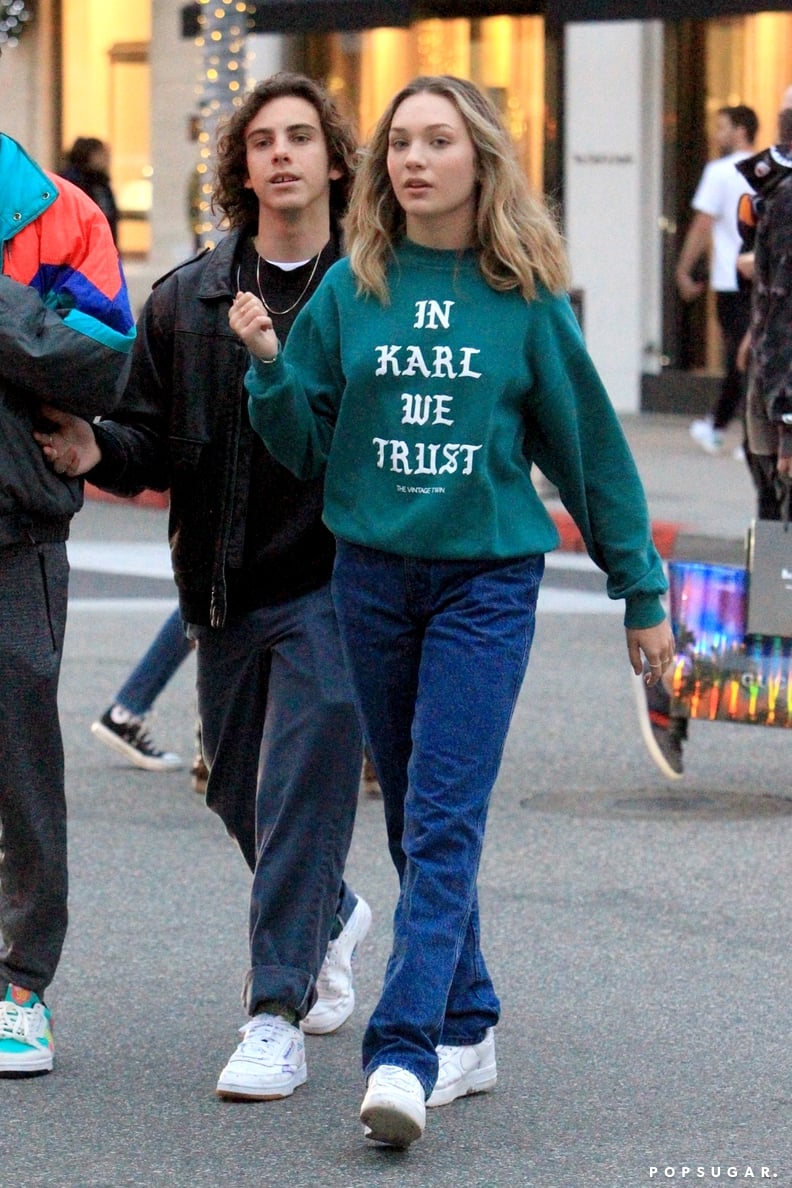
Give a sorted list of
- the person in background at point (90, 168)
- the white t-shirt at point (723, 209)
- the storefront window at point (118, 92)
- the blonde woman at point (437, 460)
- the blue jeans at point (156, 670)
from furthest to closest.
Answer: the storefront window at point (118, 92) < the person in background at point (90, 168) < the white t-shirt at point (723, 209) < the blue jeans at point (156, 670) < the blonde woman at point (437, 460)

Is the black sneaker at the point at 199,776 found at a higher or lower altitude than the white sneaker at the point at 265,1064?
lower

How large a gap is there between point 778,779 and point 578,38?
12400mm

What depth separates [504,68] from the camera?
19.9 m

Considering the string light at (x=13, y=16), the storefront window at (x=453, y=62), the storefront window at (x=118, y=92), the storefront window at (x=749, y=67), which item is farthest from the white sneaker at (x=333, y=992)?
the string light at (x=13, y=16)

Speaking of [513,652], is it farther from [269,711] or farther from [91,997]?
[91,997]

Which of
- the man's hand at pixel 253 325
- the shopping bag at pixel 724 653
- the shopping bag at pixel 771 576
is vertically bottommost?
the shopping bag at pixel 724 653

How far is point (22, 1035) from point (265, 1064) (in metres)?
0.50

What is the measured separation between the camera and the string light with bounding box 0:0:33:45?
22594mm

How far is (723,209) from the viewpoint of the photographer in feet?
50.8

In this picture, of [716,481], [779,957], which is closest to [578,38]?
[716,481]

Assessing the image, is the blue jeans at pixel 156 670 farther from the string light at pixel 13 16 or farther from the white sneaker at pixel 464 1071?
the string light at pixel 13 16

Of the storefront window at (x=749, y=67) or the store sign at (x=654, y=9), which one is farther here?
the storefront window at (x=749, y=67)

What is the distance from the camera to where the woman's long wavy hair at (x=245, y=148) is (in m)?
4.71

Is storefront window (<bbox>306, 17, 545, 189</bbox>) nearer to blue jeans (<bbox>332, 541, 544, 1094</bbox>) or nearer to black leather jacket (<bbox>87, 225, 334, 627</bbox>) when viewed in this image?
black leather jacket (<bbox>87, 225, 334, 627</bbox>)
